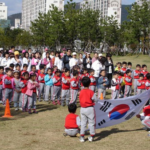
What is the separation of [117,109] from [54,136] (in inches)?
67.7

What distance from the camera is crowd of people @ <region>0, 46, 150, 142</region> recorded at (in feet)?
31.5

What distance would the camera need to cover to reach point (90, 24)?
42.8m

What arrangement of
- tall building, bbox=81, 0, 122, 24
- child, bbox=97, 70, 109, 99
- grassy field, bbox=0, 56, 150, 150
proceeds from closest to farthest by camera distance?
grassy field, bbox=0, 56, 150, 150, child, bbox=97, 70, 109, 99, tall building, bbox=81, 0, 122, 24

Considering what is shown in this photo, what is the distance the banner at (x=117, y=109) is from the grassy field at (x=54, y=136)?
0.35 m

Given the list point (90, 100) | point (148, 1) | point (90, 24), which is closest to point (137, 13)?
point (148, 1)

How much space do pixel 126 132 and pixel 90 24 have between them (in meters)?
36.4

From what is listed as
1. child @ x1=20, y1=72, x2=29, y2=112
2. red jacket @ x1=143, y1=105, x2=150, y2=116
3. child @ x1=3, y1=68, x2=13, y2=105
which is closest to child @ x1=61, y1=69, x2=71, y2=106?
child @ x1=20, y1=72, x2=29, y2=112

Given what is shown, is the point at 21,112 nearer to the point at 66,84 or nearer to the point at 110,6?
the point at 66,84

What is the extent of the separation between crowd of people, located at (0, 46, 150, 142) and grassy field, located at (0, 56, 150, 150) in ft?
1.29

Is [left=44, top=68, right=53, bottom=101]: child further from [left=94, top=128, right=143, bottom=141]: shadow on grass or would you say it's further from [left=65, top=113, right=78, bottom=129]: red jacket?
[left=65, top=113, right=78, bottom=129]: red jacket

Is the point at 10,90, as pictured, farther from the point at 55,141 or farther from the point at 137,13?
the point at 137,13

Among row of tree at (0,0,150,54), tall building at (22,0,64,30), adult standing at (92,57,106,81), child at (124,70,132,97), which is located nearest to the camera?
child at (124,70,132,97)

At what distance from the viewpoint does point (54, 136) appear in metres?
7.14

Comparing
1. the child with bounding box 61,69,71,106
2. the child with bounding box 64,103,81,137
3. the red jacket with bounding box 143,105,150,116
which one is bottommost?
the child with bounding box 64,103,81,137
